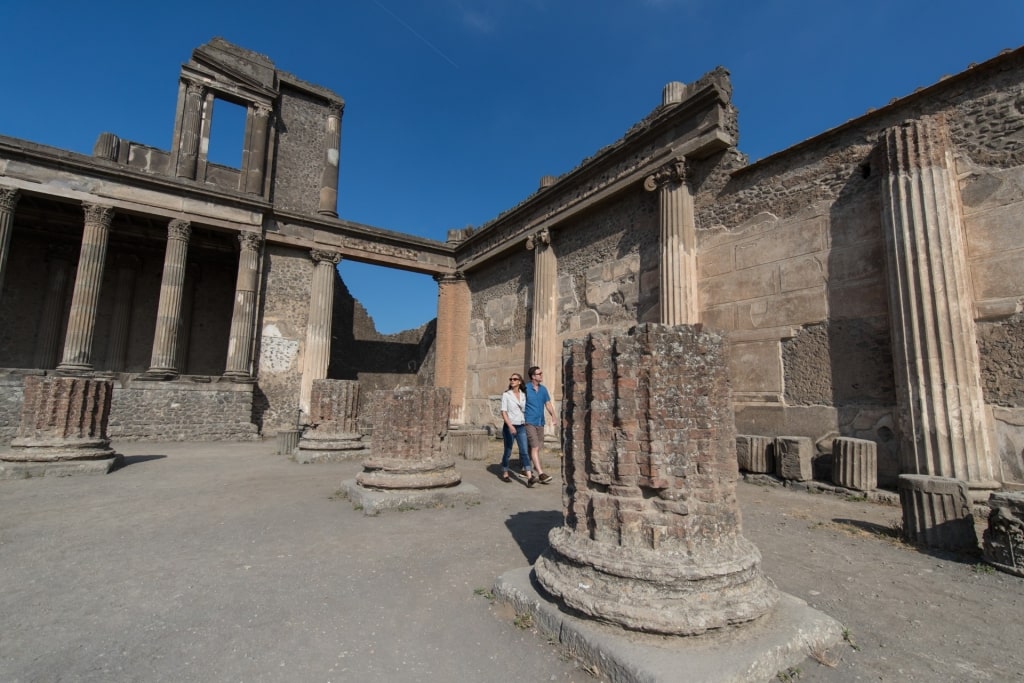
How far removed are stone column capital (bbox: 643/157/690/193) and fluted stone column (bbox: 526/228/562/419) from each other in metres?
3.63

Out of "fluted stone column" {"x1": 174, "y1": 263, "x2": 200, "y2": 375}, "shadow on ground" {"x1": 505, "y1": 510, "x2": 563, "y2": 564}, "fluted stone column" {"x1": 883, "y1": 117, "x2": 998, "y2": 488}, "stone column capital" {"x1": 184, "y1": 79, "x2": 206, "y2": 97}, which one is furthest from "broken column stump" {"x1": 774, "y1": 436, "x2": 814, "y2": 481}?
"fluted stone column" {"x1": 174, "y1": 263, "x2": 200, "y2": 375}

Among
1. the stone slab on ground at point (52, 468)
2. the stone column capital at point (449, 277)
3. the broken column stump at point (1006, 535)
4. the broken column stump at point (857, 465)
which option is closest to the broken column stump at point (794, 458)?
the broken column stump at point (857, 465)

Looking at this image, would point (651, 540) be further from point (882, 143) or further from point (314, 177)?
point (314, 177)

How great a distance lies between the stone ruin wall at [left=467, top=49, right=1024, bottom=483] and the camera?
5.62m

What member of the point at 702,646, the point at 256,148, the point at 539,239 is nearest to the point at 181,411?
the point at 256,148

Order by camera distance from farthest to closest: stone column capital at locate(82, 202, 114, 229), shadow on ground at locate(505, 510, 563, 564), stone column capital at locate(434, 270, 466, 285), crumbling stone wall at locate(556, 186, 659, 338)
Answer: stone column capital at locate(434, 270, 466, 285) → stone column capital at locate(82, 202, 114, 229) → crumbling stone wall at locate(556, 186, 659, 338) → shadow on ground at locate(505, 510, 563, 564)

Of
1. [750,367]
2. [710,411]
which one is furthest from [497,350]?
[710,411]

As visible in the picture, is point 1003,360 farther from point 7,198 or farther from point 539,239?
point 7,198

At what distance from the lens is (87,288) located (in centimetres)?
1286

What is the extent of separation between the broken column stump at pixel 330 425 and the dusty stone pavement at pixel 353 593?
3149 millimetres

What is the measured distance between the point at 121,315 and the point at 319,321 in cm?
761

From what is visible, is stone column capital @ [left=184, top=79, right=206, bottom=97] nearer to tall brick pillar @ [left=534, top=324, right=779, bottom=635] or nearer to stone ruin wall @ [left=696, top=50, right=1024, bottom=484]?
stone ruin wall @ [left=696, top=50, right=1024, bottom=484]

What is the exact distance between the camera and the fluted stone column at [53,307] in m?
16.2

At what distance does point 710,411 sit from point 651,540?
753 mm
